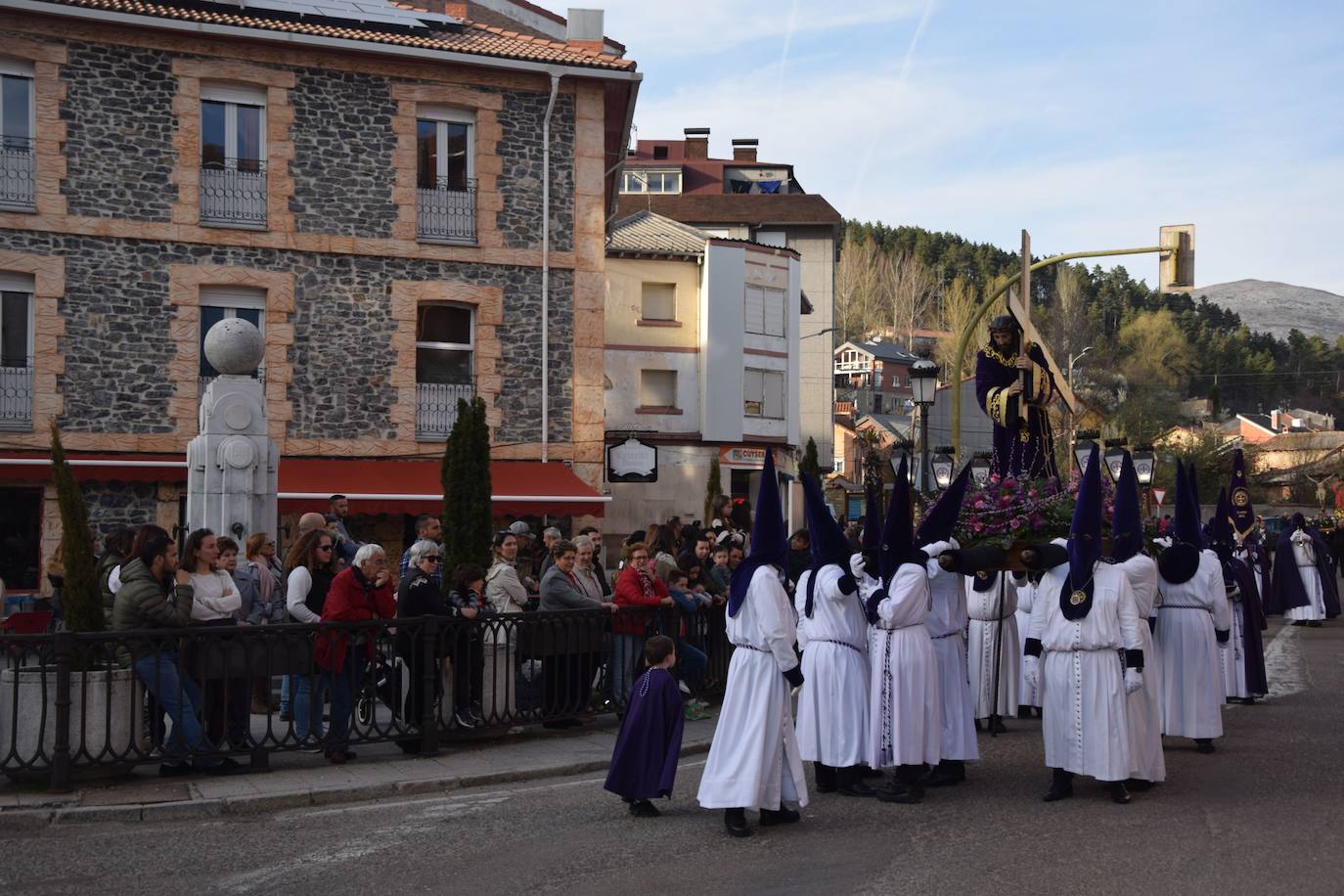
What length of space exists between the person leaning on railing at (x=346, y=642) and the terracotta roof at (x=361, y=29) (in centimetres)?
1448

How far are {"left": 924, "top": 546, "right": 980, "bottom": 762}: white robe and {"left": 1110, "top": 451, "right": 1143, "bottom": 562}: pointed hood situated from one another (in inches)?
48.2

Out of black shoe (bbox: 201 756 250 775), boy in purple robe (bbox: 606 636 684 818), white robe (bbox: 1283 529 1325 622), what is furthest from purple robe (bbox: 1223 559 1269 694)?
white robe (bbox: 1283 529 1325 622)

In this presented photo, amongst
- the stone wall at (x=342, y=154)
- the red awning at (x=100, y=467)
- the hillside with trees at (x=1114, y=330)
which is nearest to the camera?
the red awning at (x=100, y=467)

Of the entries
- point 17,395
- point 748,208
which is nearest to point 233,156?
point 17,395

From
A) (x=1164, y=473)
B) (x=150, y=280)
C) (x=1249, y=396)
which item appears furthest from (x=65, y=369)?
(x=1249, y=396)

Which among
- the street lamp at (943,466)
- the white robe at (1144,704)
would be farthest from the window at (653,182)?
the white robe at (1144,704)

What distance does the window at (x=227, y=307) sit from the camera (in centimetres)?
2370

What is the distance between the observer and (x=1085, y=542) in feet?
32.6

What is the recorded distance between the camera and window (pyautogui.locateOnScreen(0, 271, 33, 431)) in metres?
22.6

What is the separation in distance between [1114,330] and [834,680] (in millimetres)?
120757

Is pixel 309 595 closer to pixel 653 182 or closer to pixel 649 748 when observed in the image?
pixel 649 748

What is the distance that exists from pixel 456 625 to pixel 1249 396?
129206 mm

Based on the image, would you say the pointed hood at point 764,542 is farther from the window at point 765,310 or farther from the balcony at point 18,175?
the window at point 765,310

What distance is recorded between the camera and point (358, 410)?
2433 cm
